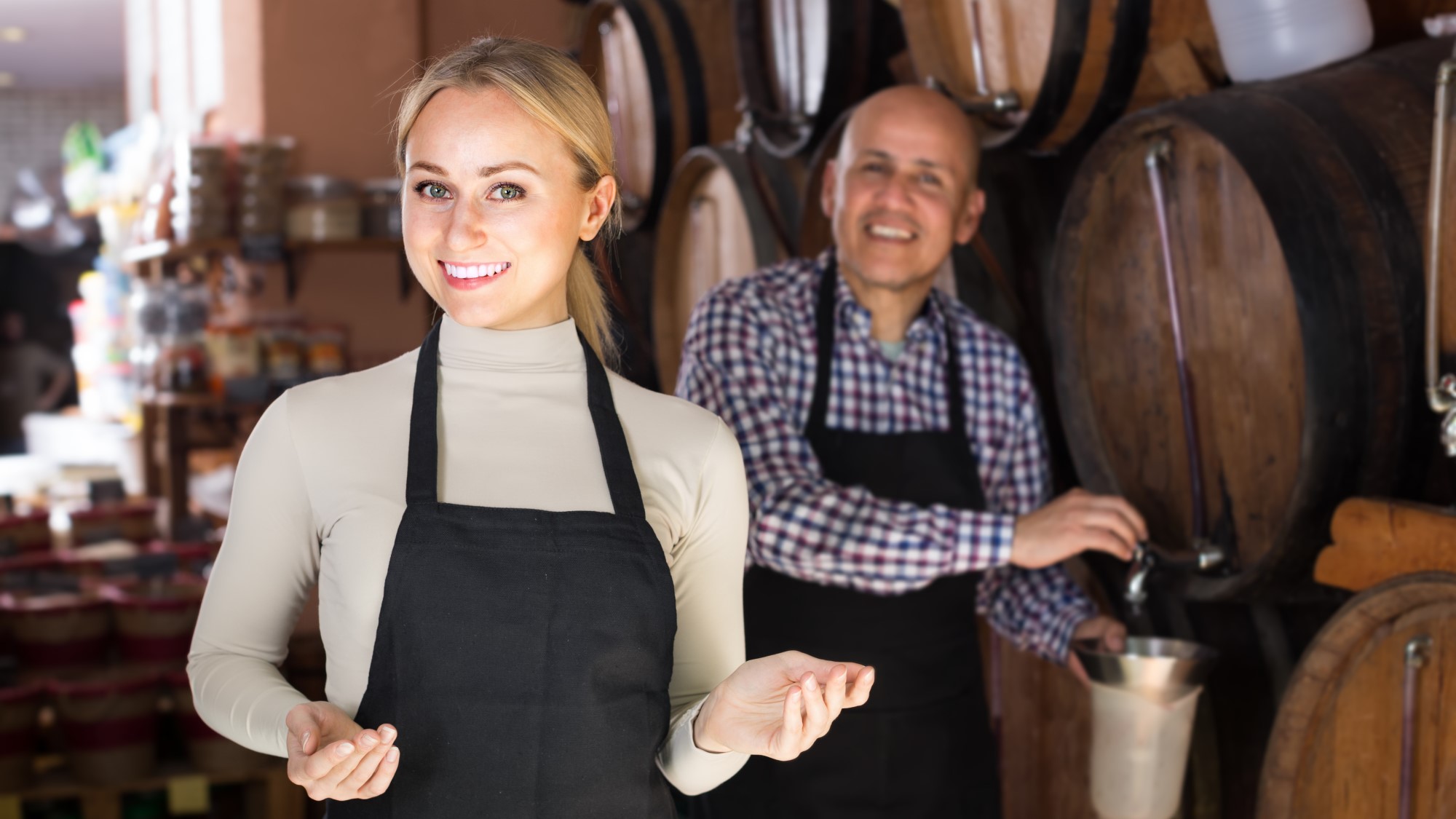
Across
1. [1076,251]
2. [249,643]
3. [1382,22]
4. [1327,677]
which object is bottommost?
[1327,677]

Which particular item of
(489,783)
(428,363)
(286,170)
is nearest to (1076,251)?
(428,363)

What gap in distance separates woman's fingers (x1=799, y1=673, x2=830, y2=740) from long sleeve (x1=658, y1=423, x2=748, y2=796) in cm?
23

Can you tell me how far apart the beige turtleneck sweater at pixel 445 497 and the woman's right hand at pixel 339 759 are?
0.07m

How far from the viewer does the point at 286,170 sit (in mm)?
4922

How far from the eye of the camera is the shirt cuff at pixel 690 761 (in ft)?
4.06

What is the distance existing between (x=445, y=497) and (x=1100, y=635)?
1079 mm

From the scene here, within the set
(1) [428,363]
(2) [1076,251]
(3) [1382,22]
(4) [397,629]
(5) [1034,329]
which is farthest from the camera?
(5) [1034,329]

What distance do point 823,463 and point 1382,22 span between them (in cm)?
99

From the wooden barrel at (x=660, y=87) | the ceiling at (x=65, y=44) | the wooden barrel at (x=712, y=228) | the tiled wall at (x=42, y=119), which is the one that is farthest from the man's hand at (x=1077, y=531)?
the tiled wall at (x=42, y=119)

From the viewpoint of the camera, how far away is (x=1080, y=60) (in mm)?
1984

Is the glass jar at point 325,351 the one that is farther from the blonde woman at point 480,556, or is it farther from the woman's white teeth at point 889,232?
the blonde woman at point 480,556

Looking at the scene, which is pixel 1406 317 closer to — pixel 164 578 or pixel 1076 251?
pixel 1076 251

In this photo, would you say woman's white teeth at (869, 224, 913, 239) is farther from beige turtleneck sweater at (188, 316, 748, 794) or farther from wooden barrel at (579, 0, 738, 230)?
wooden barrel at (579, 0, 738, 230)

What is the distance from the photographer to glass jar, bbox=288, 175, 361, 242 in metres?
4.54
